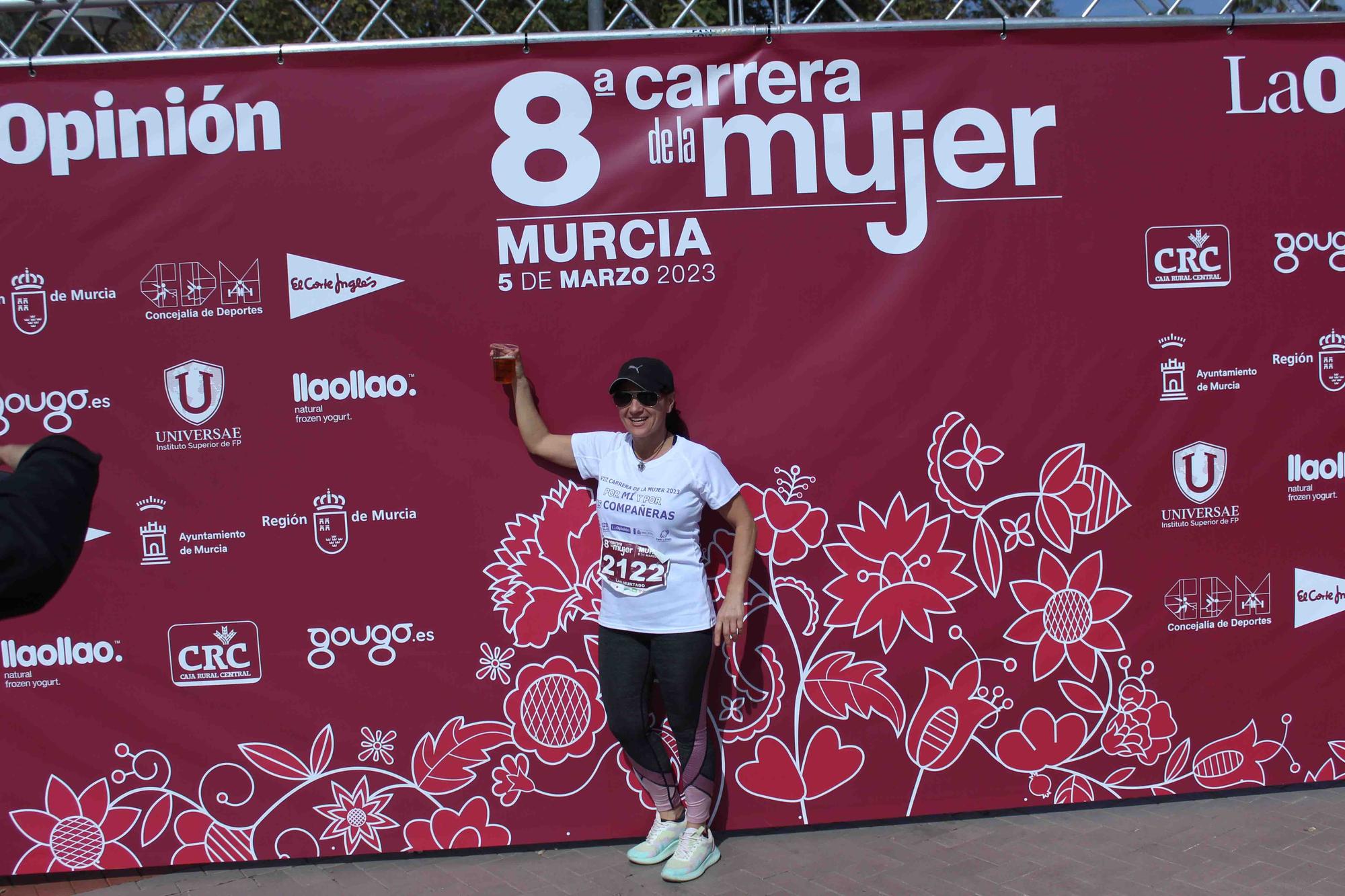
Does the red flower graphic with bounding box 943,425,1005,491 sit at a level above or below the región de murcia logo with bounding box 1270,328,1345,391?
below

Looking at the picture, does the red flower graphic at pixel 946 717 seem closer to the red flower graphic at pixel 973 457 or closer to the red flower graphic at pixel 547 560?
the red flower graphic at pixel 973 457

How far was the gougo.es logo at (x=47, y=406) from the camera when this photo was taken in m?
4.00

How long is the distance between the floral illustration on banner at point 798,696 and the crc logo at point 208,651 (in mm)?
300

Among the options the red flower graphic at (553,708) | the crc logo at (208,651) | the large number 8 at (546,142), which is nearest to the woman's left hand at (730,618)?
the red flower graphic at (553,708)

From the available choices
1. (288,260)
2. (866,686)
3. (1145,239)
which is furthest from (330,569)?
(1145,239)

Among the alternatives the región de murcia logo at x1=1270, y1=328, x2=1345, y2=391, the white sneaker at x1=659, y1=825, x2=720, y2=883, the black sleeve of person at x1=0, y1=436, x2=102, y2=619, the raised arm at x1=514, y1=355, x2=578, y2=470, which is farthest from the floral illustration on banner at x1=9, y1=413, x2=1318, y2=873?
the black sleeve of person at x1=0, y1=436, x2=102, y2=619

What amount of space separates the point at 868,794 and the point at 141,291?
3.27 metres

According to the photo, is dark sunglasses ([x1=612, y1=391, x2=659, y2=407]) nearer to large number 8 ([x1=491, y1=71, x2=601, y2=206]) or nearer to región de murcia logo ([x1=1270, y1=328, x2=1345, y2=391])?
large number 8 ([x1=491, y1=71, x2=601, y2=206])

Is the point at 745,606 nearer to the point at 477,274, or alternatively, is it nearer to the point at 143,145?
the point at 477,274

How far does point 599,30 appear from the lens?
4117mm

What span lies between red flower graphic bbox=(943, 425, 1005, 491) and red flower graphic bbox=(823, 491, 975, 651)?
184mm

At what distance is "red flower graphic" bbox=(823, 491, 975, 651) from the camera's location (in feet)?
13.6

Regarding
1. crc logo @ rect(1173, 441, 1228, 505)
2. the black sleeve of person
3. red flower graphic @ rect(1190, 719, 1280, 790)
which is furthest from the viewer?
red flower graphic @ rect(1190, 719, 1280, 790)

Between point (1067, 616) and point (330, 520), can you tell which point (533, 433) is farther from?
point (1067, 616)
